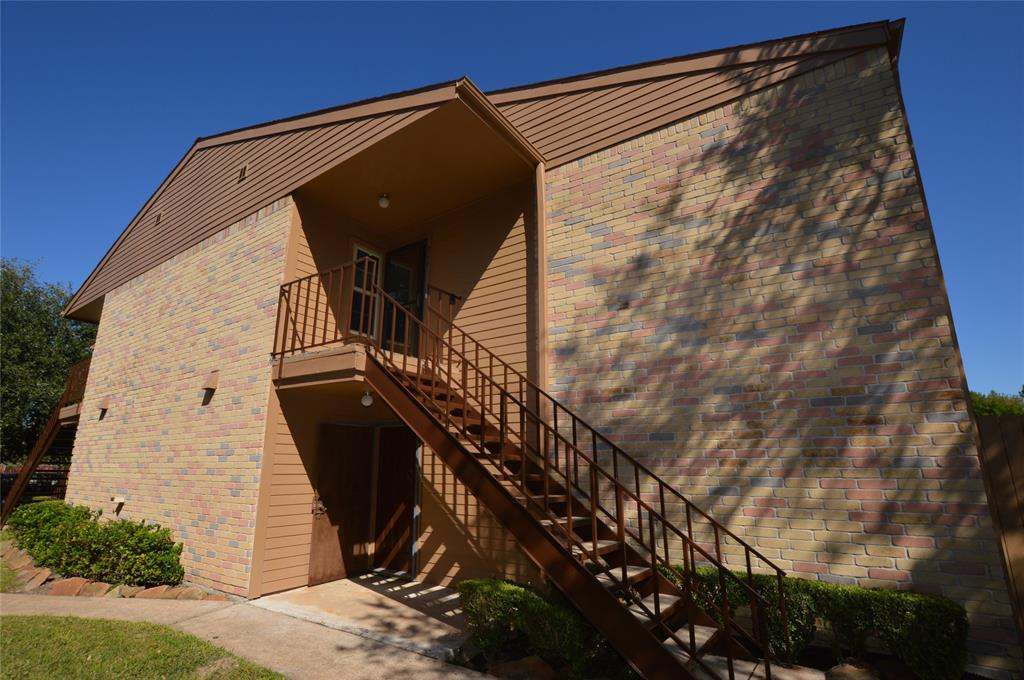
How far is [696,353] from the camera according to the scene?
5.26 m

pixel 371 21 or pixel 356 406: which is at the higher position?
pixel 371 21

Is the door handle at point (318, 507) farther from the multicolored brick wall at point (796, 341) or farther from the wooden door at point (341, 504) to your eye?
the multicolored brick wall at point (796, 341)

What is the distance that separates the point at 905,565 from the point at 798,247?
2850mm

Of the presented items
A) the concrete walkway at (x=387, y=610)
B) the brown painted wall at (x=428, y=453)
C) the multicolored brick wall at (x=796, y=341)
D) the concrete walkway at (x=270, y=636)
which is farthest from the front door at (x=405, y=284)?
the concrete walkway at (x=270, y=636)

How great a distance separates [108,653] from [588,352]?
5280mm

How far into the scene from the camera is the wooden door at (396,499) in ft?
23.5

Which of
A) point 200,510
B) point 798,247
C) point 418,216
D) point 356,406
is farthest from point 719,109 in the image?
point 200,510

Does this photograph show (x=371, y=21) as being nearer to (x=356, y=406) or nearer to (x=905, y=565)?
(x=356, y=406)

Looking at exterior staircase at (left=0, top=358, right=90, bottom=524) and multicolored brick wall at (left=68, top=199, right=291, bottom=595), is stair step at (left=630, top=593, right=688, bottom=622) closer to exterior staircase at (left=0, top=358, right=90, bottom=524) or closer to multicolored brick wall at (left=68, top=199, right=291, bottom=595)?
multicolored brick wall at (left=68, top=199, right=291, bottom=595)

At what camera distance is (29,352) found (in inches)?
784

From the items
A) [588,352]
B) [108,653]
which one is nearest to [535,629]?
[588,352]

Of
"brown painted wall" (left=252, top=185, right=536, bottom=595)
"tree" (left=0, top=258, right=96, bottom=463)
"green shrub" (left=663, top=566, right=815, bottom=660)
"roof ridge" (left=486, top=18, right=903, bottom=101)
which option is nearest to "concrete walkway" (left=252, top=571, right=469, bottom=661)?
"brown painted wall" (left=252, top=185, right=536, bottom=595)

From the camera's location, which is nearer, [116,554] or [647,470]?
[647,470]

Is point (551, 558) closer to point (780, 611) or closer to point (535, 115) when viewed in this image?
point (780, 611)
